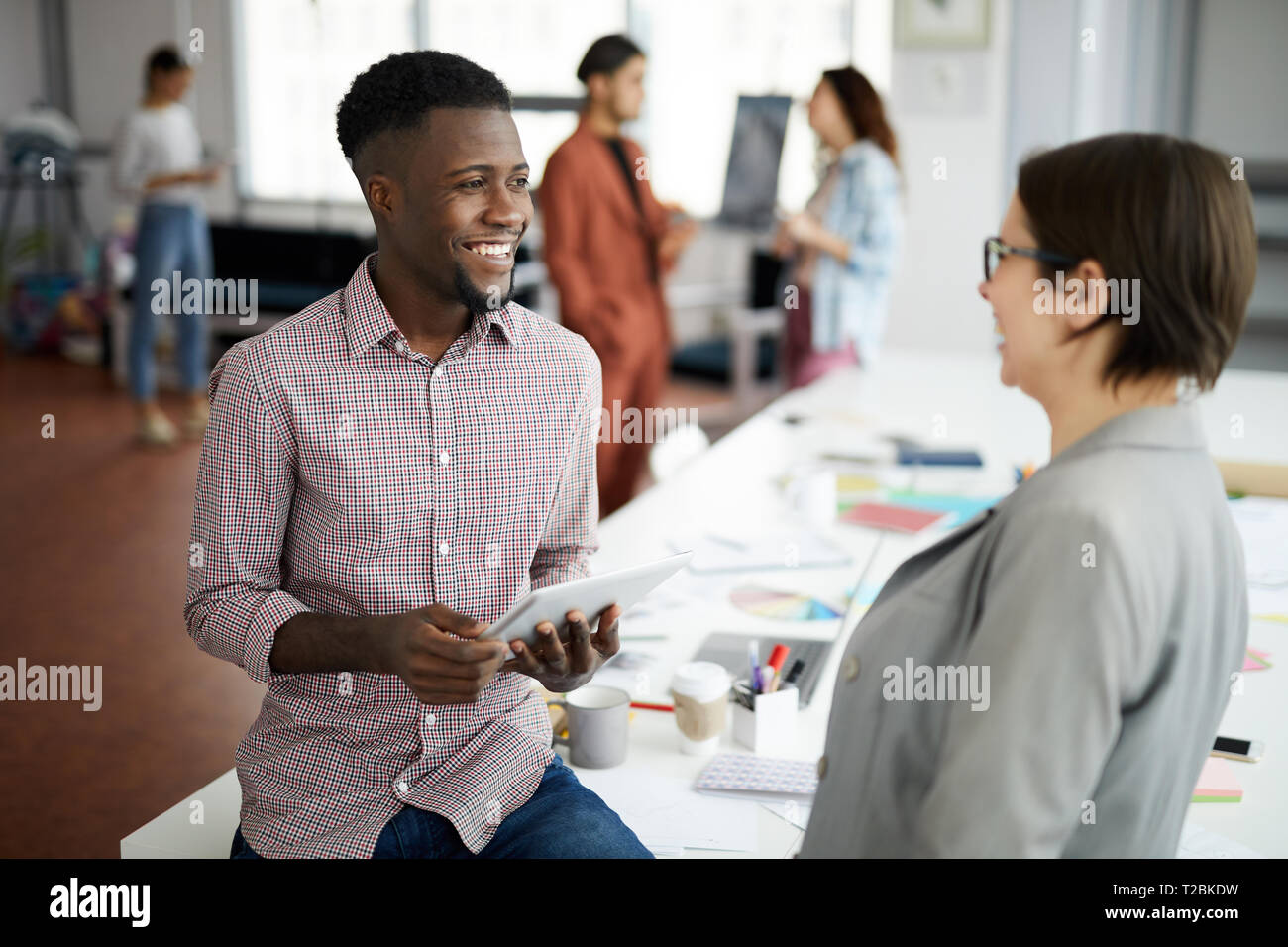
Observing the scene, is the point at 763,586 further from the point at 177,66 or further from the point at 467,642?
the point at 177,66

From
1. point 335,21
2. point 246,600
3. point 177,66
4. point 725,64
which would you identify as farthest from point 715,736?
point 335,21

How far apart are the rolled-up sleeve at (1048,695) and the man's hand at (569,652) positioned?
0.51 m

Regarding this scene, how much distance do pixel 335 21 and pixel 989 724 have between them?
29.5ft

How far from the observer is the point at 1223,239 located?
1.03 m

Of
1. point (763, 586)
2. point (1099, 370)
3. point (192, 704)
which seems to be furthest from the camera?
point (192, 704)

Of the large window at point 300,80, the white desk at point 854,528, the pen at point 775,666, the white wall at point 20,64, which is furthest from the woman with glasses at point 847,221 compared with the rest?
the white wall at point 20,64

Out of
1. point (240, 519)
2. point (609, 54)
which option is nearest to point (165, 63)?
point (609, 54)

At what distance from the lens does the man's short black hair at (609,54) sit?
395 cm

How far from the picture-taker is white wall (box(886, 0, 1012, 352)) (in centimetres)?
634

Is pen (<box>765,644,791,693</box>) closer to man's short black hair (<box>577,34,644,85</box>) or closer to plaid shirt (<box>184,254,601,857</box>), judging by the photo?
plaid shirt (<box>184,254,601,857</box>)

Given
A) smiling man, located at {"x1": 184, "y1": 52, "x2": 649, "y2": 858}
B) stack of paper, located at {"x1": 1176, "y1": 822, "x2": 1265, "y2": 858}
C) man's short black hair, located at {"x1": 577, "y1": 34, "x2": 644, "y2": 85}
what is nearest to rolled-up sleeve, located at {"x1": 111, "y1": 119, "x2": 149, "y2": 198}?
man's short black hair, located at {"x1": 577, "y1": 34, "x2": 644, "y2": 85}

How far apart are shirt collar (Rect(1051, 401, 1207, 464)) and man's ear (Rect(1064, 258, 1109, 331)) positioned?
9 cm

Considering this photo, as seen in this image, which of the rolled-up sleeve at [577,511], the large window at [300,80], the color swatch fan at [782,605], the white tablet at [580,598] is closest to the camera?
the white tablet at [580,598]

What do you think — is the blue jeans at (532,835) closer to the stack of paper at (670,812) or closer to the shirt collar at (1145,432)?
the stack of paper at (670,812)
